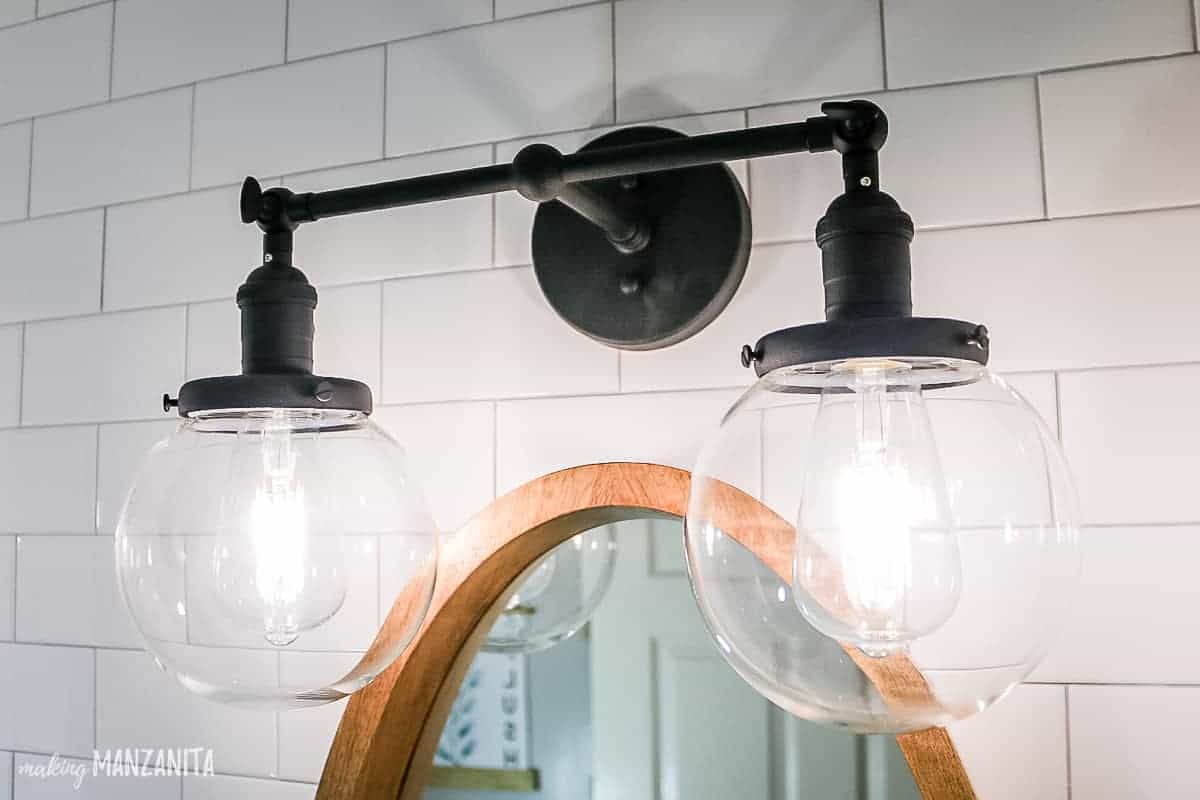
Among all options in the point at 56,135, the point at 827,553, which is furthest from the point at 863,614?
the point at 56,135

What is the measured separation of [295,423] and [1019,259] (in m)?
0.46

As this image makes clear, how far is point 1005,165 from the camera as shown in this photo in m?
0.67

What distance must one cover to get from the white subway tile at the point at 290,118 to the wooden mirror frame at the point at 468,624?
328 millimetres

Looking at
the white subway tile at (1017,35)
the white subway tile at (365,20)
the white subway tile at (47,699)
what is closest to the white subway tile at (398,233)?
the white subway tile at (365,20)

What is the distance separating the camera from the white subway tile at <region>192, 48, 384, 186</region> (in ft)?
2.80

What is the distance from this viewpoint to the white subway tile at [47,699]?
3.05 feet

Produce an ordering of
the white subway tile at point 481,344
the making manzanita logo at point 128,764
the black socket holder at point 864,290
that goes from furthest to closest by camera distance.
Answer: the making manzanita logo at point 128,764, the white subway tile at point 481,344, the black socket holder at point 864,290

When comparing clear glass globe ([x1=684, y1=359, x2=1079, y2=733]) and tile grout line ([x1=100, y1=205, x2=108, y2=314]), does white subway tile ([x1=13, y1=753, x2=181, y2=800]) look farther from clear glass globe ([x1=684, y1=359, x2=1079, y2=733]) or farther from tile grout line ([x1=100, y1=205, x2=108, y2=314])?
clear glass globe ([x1=684, y1=359, x2=1079, y2=733])

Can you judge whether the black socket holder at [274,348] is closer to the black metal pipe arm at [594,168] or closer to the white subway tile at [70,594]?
the black metal pipe arm at [594,168]

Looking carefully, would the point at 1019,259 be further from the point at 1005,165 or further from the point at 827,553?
the point at 827,553

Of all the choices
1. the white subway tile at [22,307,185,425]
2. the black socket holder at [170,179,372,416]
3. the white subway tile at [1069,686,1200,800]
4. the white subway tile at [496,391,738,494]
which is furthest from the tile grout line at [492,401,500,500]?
the white subway tile at [1069,686,1200,800]

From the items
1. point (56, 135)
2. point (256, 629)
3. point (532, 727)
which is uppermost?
point (56, 135)

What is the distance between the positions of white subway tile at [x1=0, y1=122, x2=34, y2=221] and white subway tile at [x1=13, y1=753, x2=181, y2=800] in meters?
0.52

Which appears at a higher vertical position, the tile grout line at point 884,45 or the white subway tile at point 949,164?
the tile grout line at point 884,45
